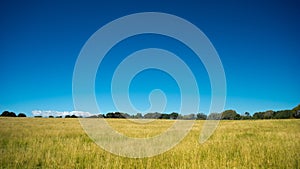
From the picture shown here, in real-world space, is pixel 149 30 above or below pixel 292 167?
above

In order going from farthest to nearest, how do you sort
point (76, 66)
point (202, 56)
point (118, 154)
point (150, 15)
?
point (150, 15)
point (202, 56)
point (76, 66)
point (118, 154)

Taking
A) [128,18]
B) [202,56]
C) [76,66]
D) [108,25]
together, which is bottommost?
[76,66]

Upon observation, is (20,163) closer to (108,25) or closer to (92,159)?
(92,159)

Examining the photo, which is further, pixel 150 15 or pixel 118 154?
pixel 150 15

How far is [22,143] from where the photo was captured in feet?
33.1

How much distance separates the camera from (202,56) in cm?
1362

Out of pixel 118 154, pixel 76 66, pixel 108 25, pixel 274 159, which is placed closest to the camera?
pixel 274 159

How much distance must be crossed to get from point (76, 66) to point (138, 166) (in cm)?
688

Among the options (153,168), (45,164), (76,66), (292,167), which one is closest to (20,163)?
(45,164)

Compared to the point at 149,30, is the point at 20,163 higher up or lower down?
lower down

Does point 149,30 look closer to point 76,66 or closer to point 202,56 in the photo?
point 202,56

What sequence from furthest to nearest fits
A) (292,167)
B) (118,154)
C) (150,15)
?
(150,15)
(118,154)
(292,167)

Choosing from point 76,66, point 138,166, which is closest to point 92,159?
point 138,166

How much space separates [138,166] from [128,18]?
9876 mm
